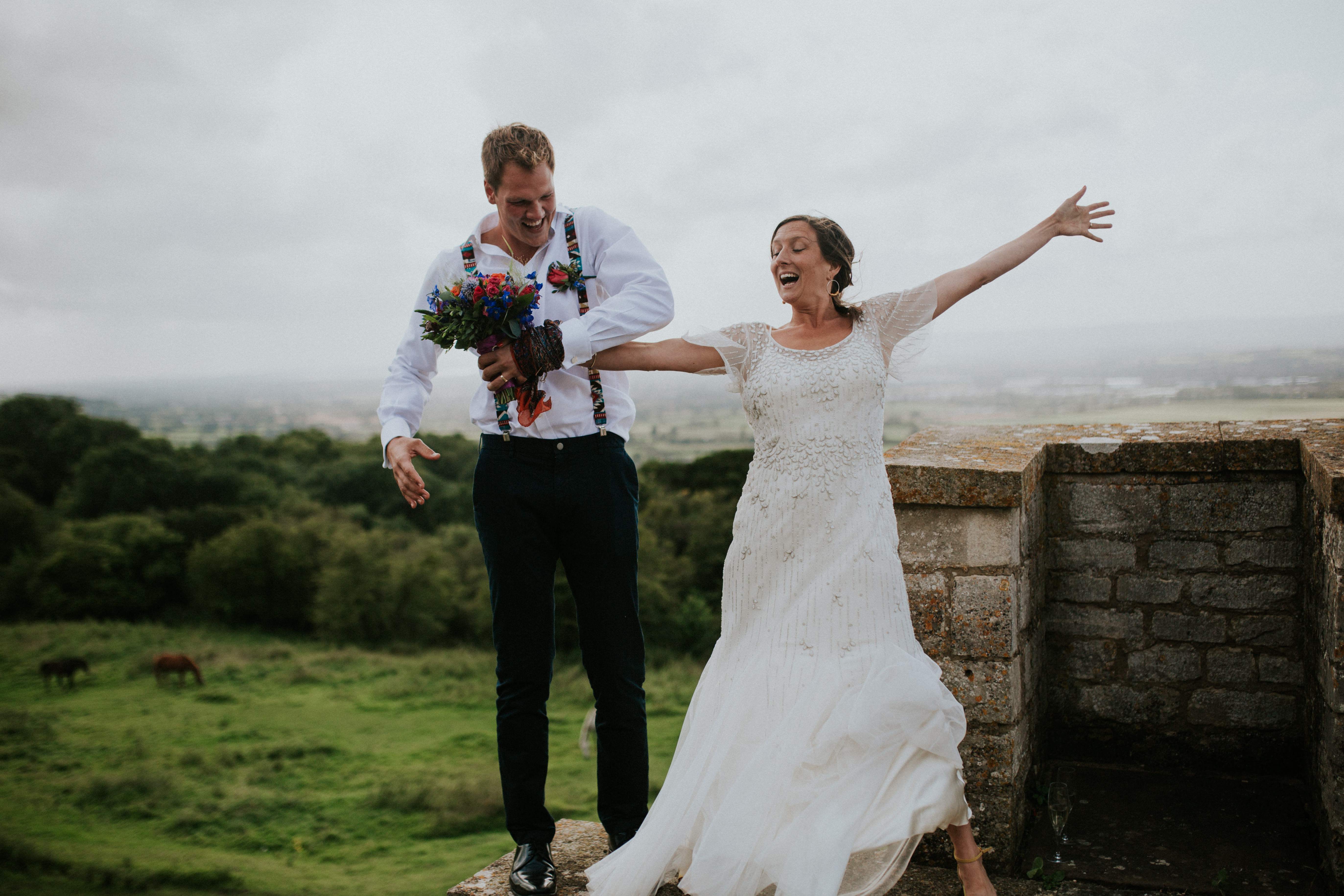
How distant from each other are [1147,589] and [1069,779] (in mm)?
778

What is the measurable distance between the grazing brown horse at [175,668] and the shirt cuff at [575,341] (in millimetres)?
29223

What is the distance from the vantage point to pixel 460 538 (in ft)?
112

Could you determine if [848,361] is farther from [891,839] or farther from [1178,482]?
[1178,482]

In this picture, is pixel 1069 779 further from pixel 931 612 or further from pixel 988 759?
pixel 931 612

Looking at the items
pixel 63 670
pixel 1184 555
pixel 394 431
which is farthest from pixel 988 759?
pixel 63 670

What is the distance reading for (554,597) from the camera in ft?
8.31

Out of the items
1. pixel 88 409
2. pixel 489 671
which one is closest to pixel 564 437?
pixel 489 671

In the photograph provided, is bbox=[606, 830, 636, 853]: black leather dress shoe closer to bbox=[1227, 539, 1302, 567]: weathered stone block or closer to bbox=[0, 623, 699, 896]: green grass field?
bbox=[1227, 539, 1302, 567]: weathered stone block

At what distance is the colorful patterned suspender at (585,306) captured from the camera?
2500mm

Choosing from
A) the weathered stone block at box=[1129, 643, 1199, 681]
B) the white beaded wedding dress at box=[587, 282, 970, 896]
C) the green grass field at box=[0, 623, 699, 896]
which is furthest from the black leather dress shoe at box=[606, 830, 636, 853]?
the green grass field at box=[0, 623, 699, 896]

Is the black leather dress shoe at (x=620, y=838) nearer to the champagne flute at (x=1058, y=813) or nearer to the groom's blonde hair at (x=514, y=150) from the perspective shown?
the champagne flute at (x=1058, y=813)

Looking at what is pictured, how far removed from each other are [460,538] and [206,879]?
2080cm

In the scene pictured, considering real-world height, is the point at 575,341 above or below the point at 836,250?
below

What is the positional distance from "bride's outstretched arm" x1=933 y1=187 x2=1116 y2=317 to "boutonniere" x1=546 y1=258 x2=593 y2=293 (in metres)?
1.06
